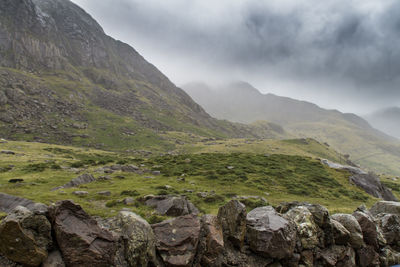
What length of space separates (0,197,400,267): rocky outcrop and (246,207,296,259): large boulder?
5 cm

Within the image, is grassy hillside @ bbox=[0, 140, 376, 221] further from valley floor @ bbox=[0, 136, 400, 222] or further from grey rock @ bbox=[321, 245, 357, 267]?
grey rock @ bbox=[321, 245, 357, 267]

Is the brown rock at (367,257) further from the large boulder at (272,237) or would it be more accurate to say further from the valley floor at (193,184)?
the valley floor at (193,184)

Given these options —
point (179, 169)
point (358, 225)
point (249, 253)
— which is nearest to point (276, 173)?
point (179, 169)

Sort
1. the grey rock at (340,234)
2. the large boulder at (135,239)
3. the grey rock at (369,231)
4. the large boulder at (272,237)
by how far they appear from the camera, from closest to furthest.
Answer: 1. the large boulder at (135,239)
2. the large boulder at (272,237)
3. the grey rock at (340,234)
4. the grey rock at (369,231)

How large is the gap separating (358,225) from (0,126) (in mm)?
151419

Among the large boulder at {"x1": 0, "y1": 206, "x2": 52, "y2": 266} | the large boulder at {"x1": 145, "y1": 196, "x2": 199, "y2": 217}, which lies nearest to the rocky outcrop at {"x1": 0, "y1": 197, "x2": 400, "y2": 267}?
the large boulder at {"x1": 0, "y1": 206, "x2": 52, "y2": 266}

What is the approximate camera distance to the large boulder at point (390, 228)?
15.0 meters

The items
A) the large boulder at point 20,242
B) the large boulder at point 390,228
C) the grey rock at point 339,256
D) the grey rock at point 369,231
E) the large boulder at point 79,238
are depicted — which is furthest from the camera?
the large boulder at point 390,228

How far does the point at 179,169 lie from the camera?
42688 mm

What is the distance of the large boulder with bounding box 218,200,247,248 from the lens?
35.0 ft

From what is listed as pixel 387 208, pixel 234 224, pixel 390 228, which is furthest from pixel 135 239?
pixel 387 208

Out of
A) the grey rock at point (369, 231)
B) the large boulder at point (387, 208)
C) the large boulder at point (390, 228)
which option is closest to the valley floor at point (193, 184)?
the large boulder at point (387, 208)

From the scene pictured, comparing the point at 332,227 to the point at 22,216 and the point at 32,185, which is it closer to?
the point at 22,216

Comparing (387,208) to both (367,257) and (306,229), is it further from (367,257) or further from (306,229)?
(306,229)
